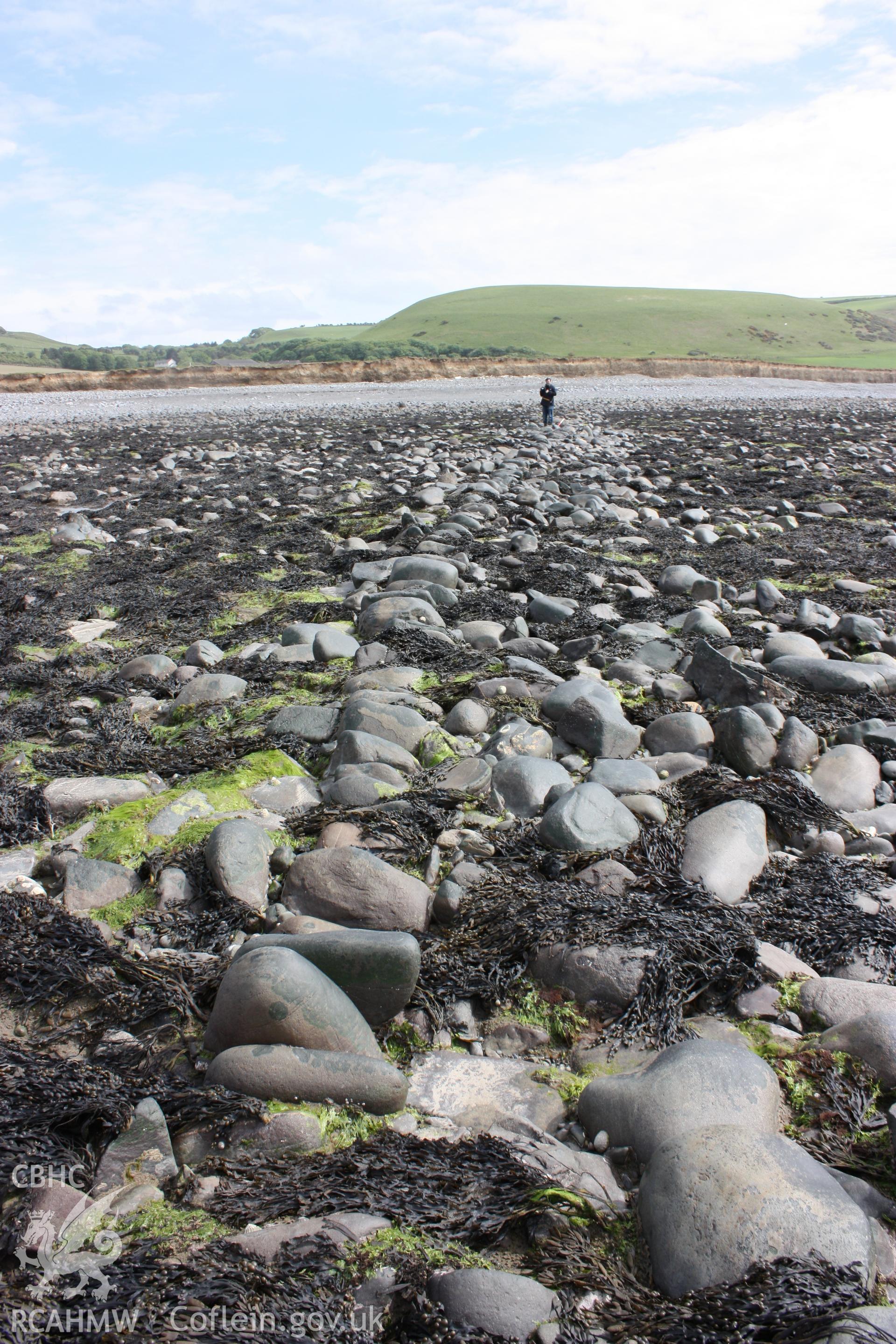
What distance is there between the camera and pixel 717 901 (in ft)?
7.91

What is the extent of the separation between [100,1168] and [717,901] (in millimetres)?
1756

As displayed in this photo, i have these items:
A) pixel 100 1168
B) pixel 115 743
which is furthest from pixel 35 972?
pixel 115 743

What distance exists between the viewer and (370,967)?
1.98 m

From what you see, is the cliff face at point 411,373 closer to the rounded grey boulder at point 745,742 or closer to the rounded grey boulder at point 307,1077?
the rounded grey boulder at point 745,742

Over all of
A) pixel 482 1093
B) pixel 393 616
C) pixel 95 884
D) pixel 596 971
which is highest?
pixel 393 616

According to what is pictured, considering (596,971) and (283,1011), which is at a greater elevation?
(283,1011)

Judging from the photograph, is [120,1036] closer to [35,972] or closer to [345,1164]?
[35,972]

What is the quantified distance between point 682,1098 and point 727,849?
1.12 meters

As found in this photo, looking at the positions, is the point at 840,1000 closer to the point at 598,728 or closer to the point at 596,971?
the point at 596,971

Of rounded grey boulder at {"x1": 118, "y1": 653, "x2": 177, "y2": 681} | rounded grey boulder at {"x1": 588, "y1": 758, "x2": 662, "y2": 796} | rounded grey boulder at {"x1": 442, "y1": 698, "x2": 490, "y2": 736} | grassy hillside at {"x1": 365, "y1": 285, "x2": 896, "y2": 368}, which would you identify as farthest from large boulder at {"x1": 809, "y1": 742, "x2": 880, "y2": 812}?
grassy hillside at {"x1": 365, "y1": 285, "x2": 896, "y2": 368}

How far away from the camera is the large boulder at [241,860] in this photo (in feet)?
7.95

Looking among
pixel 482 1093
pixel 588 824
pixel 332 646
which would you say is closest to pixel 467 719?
pixel 588 824

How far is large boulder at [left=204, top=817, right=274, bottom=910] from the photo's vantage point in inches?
95.4

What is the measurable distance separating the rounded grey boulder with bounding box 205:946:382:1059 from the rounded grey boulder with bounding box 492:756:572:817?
1.15m
